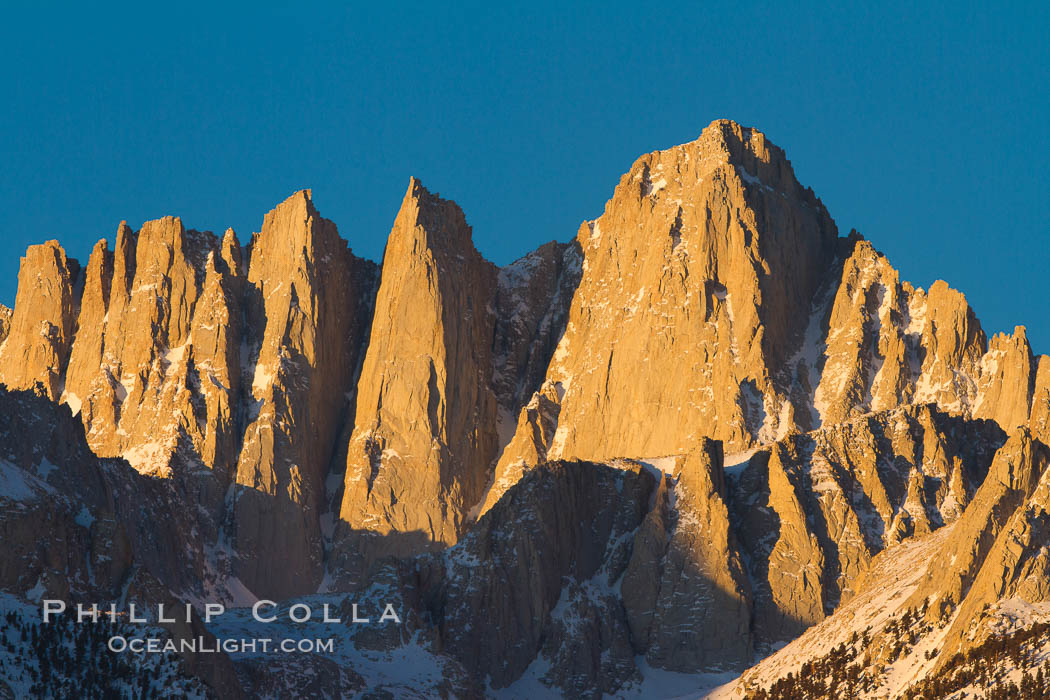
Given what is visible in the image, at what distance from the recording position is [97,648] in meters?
180

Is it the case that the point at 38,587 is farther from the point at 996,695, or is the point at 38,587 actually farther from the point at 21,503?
the point at 996,695

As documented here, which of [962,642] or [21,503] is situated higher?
[21,503]

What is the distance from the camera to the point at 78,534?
19250 centimetres

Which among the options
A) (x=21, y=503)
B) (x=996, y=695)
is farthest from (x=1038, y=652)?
(x=21, y=503)

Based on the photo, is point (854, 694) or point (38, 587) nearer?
point (38, 587)

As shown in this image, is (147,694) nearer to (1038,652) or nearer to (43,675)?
(43,675)

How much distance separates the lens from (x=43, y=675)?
174250 mm

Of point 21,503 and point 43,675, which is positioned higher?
point 21,503

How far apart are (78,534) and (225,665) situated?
14606 mm

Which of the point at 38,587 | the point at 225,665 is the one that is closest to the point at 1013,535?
the point at 225,665

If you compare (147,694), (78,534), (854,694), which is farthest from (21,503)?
(854,694)

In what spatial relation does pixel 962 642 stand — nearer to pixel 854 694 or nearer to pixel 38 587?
pixel 854 694

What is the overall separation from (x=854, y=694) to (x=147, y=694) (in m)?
53.3

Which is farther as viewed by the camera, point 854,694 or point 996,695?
Result: point 854,694
